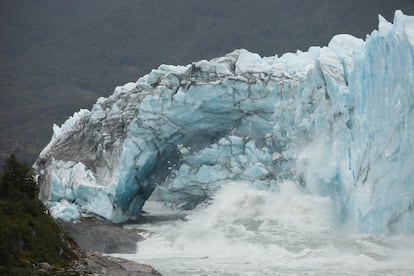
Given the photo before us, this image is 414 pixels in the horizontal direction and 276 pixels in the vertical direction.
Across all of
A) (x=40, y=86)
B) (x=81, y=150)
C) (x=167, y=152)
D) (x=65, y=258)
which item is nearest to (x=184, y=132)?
(x=167, y=152)

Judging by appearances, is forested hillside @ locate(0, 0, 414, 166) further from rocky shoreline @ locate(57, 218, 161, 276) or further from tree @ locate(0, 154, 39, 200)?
tree @ locate(0, 154, 39, 200)

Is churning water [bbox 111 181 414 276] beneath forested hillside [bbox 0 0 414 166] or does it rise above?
beneath

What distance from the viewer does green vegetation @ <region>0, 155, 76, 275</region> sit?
15780mm

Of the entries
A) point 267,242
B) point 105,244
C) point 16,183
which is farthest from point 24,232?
point 267,242

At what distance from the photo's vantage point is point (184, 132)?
3238cm

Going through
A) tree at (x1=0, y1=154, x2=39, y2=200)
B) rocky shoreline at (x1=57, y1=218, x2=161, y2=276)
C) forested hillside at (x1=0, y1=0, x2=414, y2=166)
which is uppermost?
forested hillside at (x1=0, y1=0, x2=414, y2=166)

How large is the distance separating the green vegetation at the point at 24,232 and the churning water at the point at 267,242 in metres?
4.34

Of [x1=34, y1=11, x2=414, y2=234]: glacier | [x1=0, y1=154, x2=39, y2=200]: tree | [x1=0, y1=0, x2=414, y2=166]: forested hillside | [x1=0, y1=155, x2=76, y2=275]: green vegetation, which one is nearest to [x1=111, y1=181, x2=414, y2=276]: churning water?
[x1=34, y1=11, x2=414, y2=234]: glacier

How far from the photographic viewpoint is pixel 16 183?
66.2 feet

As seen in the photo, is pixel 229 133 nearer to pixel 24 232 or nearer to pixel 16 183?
pixel 16 183

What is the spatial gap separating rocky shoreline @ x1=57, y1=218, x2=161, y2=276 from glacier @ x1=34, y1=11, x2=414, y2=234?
A: 1.10 meters

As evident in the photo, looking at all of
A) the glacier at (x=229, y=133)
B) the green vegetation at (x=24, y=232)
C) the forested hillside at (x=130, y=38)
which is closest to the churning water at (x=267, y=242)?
the glacier at (x=229, y=133)

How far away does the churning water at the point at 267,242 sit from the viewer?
21.4 metres

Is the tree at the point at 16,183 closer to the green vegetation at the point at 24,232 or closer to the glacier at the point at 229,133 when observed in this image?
the green vegetation at the point at 24,232
